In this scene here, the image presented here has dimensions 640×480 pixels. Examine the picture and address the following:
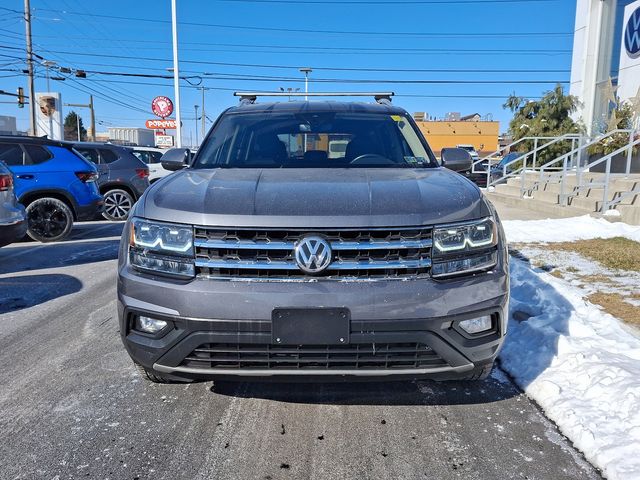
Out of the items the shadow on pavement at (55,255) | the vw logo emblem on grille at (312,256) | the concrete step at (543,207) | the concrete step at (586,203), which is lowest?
the shadow on pavement at (55,255)

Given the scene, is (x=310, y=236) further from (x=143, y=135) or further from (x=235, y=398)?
(x=143, y=135)

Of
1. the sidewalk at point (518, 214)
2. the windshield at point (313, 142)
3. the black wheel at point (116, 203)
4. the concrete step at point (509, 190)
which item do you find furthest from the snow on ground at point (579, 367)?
the concrete step at point (509, 190)

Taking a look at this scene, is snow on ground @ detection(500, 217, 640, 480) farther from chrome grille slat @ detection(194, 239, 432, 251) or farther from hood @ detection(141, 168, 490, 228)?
chrome grille slat @ detection(194, 239, 432, 251)

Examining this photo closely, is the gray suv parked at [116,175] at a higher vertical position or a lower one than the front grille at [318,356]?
higher

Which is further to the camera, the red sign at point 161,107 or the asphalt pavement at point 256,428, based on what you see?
the red sign at point 161,107

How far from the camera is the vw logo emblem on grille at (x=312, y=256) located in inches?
98.3

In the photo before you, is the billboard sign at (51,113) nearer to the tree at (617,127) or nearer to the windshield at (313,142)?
the tree at (617,127)

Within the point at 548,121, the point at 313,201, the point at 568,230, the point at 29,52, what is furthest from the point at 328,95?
the point at 29,52

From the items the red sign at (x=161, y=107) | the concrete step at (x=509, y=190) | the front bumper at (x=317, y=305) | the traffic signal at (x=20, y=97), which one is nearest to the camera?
the front bumper at (x=317, y=305)

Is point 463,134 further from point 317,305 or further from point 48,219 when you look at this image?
point 317,305

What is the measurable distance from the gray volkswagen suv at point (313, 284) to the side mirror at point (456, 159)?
143 cm

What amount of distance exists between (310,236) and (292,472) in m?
1.12

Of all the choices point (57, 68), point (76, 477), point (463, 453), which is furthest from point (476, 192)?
point (57, 68)

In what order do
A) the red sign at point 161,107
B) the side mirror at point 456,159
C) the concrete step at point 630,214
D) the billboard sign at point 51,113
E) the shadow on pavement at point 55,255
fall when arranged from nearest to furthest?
the side mirror at point 456,159
the shadow on pavement at point 55,255
the concrete step at point 630,214
the red sign at point 161,107
the billboard sign at point 51,113
